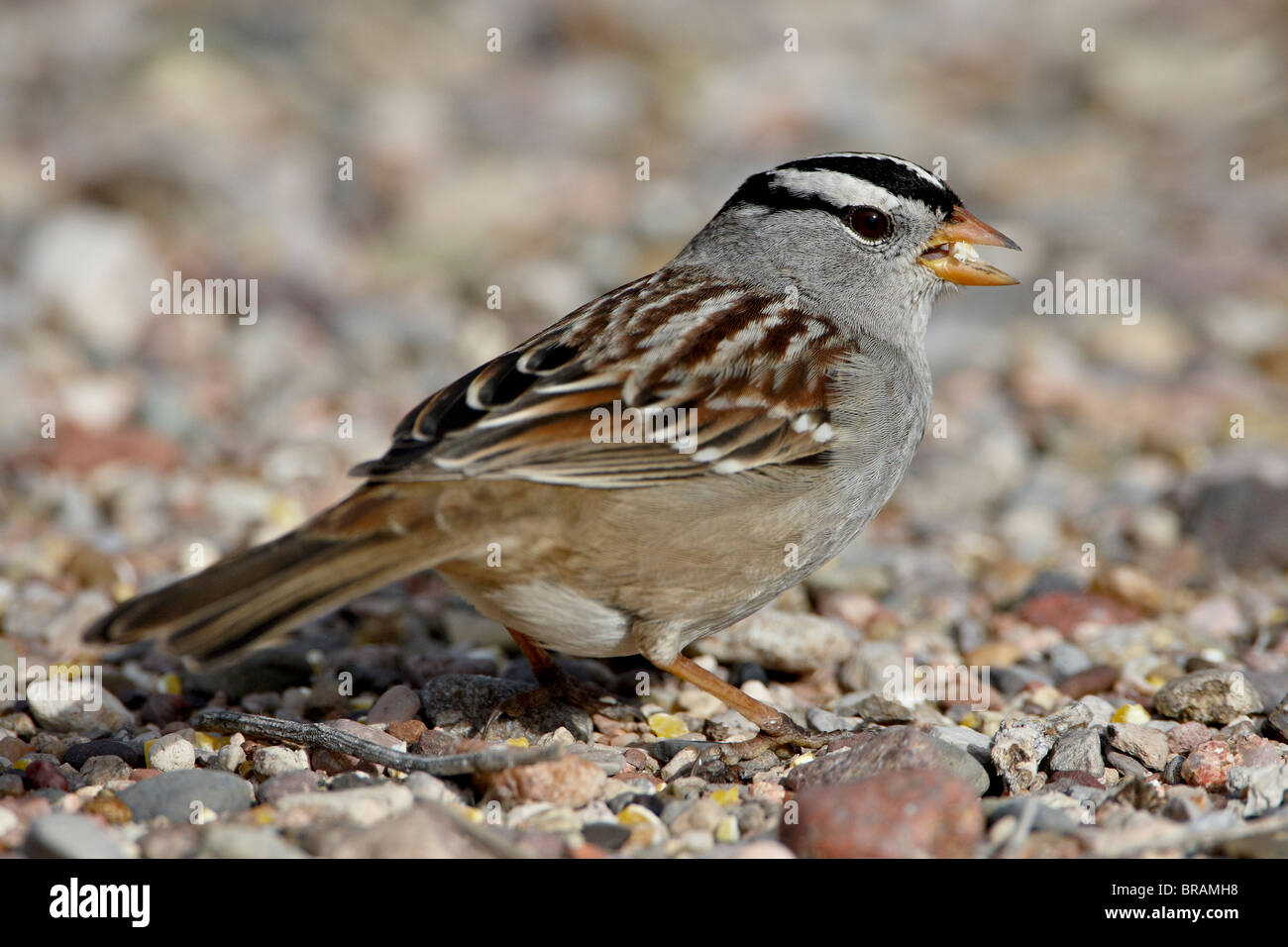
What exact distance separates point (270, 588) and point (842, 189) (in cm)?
252

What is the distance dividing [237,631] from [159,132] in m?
7.73

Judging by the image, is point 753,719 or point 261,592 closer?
point 261,592

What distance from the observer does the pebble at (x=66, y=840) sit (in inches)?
122

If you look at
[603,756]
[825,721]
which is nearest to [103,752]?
[603,756]

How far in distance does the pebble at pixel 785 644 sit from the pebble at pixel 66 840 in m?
2.28

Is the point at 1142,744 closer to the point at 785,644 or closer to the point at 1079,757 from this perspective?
the point at 1079,757

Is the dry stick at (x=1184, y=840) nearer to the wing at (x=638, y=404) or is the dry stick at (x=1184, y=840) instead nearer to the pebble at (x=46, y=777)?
the wing at (x=638, y=404)

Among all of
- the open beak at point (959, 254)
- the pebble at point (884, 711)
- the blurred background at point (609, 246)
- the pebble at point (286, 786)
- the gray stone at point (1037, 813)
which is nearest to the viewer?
the gray stone at point (1037, 813)

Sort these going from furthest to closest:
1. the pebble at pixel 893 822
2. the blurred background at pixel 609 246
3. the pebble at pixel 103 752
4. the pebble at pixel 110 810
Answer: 1. the blurred background at pixel 609 246
2. the pebble at pixel 103 752
3. the pebble at pixel 110 810
4. the pebble at pixel 893 822

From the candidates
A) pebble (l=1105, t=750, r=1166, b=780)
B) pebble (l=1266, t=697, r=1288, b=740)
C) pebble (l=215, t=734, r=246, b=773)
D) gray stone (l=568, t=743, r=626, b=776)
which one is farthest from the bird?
pebble (l=1266, t=697, r=1288, b=740)

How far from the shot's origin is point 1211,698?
13.9 ft

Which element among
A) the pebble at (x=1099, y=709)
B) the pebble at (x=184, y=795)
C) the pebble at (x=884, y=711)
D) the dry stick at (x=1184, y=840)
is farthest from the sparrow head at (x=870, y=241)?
the pebble at (x=184, y=795)

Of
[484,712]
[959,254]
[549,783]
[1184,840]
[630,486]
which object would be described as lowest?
[1184,840]

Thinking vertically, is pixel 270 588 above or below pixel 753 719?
above
